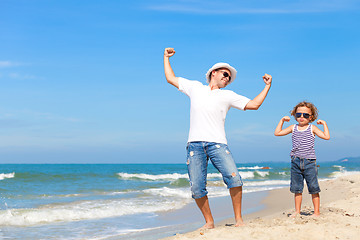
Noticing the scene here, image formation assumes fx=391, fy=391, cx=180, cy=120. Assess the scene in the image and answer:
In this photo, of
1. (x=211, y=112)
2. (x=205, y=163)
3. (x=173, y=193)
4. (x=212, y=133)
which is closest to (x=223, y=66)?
(x=211, y=112)

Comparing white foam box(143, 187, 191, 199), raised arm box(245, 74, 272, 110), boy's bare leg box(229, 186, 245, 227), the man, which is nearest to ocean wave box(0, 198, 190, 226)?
white foam box(143, 187, 191, 199)

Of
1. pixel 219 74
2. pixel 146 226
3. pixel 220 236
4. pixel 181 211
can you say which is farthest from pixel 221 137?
pixel 181 211

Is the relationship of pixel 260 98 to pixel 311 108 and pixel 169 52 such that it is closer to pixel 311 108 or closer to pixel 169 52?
pixel 169 52

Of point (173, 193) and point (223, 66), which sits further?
point (173, 193)

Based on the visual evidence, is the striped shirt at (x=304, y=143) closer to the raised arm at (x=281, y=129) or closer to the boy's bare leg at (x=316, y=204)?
the raised arm at (x=281, y=129)

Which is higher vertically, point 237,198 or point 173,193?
point 237,198

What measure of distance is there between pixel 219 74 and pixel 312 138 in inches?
72.0

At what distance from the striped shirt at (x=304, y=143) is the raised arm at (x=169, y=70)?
198cm

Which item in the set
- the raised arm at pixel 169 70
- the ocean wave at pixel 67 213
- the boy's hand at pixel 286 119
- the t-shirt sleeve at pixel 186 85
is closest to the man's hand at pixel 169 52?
the raised arm at pixel 169 70

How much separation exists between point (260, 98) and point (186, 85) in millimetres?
903

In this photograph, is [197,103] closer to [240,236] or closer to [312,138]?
[240,236]

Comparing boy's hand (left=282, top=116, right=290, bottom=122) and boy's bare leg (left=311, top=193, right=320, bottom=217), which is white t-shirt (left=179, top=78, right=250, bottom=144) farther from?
boy's bare leg (left=311, top=193, right=320, bottom=217)

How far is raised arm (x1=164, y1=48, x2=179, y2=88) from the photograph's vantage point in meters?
4.69

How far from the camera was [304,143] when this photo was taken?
5422mm
